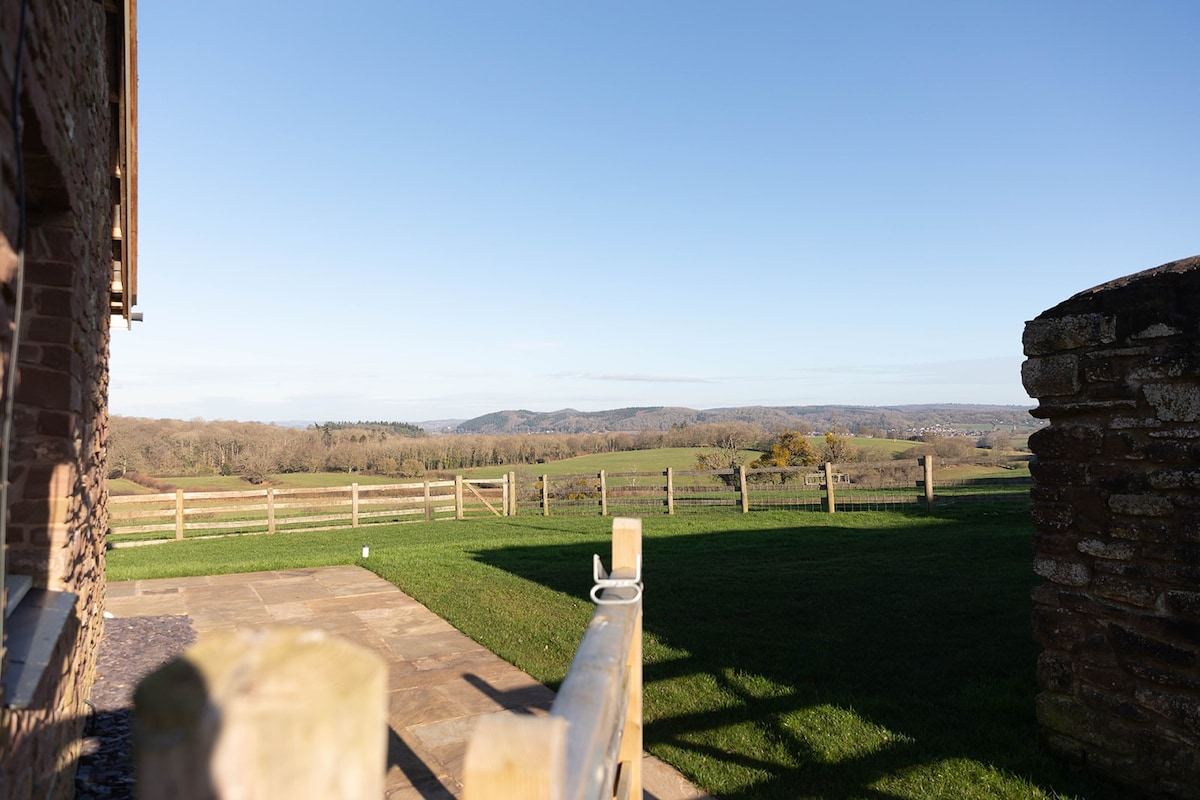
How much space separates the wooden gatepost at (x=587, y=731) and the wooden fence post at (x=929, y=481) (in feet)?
49.2

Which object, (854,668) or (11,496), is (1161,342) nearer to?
(854,668)

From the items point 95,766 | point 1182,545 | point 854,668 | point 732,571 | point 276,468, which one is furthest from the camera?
point 276,468

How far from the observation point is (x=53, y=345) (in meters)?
3.44

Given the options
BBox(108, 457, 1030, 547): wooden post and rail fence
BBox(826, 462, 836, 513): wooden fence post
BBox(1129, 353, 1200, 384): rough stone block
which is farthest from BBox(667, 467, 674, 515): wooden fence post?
BBox(1129, 353, 1200, 384): rough stone block

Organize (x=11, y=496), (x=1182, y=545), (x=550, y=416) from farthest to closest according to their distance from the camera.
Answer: (x=550, y=416) → (x=1182, y=545) → (x=11, y=496)

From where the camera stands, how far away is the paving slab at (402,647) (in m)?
4.07

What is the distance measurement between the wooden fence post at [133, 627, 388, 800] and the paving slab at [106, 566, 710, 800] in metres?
3.31

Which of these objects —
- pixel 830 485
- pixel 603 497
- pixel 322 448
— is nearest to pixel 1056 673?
pixel 830 485

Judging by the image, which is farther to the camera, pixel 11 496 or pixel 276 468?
pixel 276 468

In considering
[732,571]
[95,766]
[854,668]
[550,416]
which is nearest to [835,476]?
[732,571]

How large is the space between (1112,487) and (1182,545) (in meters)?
0.40

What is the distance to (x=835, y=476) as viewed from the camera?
1942 cm

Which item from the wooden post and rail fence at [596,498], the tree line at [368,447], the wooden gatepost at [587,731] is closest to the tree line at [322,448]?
the tree line at [368,447]

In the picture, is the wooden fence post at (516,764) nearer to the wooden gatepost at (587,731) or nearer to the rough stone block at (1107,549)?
the wooden gatepost at (587,731)
